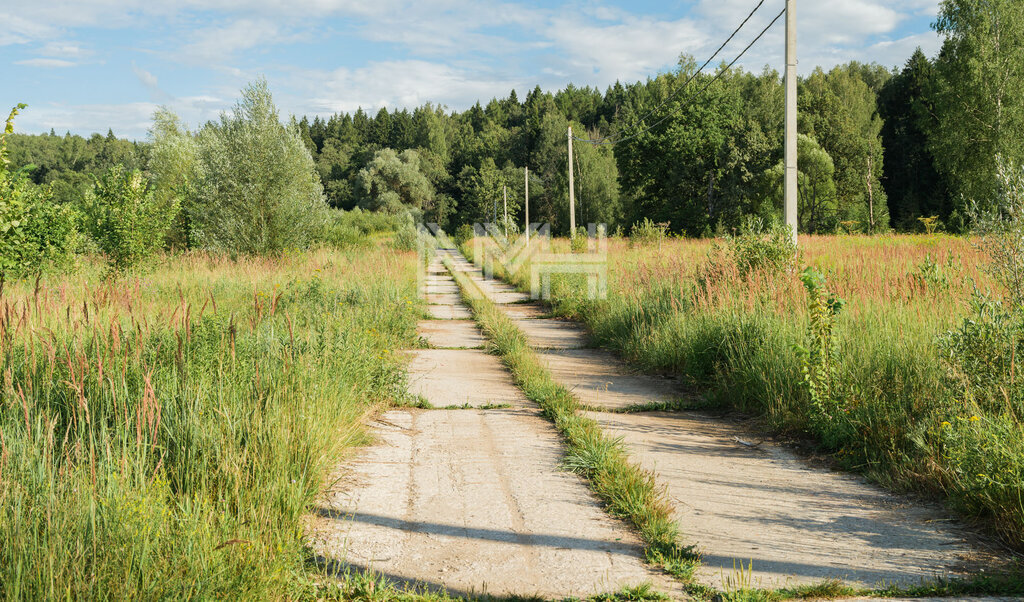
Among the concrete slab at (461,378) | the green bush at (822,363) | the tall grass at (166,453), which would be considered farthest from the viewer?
the concrete slab at (461,378)

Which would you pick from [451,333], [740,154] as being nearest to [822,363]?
[451,333]

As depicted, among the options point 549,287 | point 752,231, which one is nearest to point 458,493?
point 752,231

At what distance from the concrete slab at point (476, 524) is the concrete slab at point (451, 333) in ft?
17.4

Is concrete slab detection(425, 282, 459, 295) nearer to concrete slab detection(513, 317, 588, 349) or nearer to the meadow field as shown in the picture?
concrete slab detection(513, 317, 588, 349)

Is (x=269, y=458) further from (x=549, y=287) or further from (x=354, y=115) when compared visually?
(x=354, y=115)

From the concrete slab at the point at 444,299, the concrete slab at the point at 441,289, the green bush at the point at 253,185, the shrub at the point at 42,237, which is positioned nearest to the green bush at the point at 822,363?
the shrub at the point at 42,237

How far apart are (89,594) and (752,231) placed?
9425 mm

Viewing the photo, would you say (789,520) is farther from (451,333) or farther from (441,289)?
(441,289)

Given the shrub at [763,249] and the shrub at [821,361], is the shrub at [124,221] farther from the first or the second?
the shrub at [821,361]

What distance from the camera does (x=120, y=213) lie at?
14969 millimetres

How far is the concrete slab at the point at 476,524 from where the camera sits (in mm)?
2926

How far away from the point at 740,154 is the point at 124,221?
127 ft

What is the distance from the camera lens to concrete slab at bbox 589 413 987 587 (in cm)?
303

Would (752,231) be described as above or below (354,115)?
below
